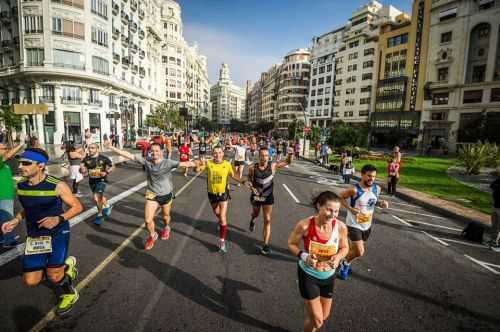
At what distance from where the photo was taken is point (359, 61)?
61031 mm

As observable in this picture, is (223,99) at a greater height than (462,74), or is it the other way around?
(223,99)

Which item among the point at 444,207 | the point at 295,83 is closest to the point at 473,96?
the point at 444,207

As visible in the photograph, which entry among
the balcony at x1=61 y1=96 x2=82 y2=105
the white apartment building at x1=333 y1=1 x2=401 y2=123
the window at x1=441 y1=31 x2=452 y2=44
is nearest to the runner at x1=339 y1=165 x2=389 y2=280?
the balcony at x1=61 y1=96 x2=82 y2=105

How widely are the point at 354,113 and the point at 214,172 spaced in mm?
64126

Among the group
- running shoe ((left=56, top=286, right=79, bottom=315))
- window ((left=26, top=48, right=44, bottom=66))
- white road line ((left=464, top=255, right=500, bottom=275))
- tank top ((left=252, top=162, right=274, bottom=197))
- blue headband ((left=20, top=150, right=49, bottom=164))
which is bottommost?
white road line ((left=464, top=255, right=500, bottom=275))

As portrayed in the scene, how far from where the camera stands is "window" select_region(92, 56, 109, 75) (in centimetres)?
3462

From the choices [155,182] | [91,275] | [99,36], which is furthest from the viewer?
[99,36]

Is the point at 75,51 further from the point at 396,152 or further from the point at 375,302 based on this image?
the point at 375,302

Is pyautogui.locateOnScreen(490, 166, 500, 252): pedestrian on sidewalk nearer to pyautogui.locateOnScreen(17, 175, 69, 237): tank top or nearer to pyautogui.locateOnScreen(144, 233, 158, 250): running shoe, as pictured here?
pyautogui.locateOnScreen(144, 233, 158, 250): running shoe

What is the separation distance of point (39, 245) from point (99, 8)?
43.6 metres

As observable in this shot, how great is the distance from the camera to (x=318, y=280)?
2.71 m

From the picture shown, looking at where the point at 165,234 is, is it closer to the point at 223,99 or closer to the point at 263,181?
the point at 263,181

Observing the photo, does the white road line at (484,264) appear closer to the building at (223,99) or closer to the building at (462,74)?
the building at (462,74)

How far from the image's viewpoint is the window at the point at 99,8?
3383cm
